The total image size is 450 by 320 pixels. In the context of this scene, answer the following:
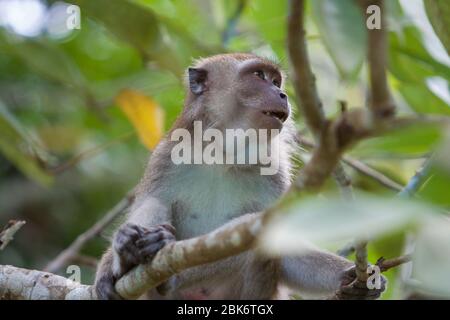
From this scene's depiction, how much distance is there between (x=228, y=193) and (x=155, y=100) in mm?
2546

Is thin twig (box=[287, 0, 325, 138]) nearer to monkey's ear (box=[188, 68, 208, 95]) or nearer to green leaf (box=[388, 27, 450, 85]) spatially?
green leaf (box=[388, 27, 450, 85])

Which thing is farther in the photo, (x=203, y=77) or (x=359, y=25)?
(x=203, y=77)

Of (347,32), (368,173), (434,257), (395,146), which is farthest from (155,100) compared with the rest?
(434,257)

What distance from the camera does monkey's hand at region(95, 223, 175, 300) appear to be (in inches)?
174

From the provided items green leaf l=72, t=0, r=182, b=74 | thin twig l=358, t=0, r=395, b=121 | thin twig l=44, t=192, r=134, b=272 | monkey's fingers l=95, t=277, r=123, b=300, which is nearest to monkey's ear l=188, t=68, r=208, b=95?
green leaf l=72, t=0, r=182, b=74

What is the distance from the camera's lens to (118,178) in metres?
10.7

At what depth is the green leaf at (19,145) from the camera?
21.7 feet

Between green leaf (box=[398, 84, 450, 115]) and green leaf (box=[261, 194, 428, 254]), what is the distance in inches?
175

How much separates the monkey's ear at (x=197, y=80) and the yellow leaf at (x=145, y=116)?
644mm

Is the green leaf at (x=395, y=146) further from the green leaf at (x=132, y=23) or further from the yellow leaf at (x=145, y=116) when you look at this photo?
the green leaf at (x=132, y=23)

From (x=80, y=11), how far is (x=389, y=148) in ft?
9.35
